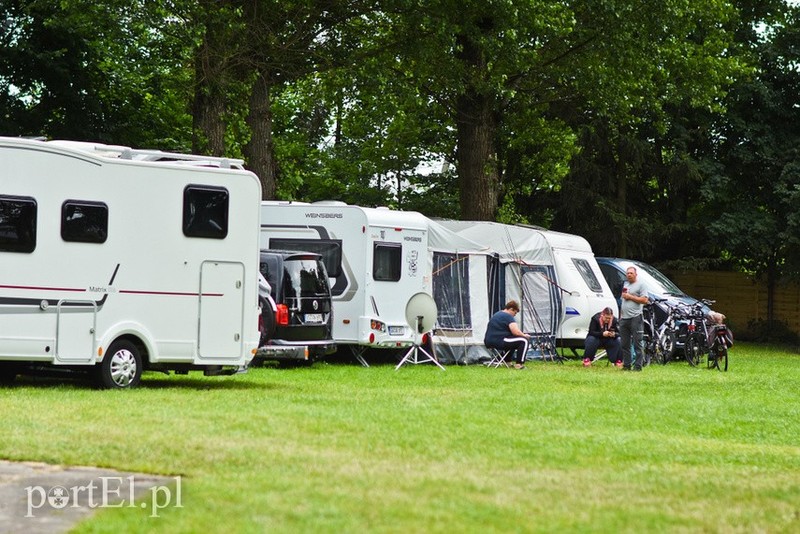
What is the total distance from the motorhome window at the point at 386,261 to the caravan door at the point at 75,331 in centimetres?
811

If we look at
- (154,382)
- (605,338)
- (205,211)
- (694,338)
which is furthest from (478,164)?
(205,211)

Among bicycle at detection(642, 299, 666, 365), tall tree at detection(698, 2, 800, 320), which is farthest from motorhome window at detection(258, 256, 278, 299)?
tall tree at detection(698, 2, 800, 320)

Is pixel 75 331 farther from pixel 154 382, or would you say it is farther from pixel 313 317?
pixel 313 317

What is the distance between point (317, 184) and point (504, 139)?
11.3m

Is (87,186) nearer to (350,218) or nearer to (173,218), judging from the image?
(173,218)

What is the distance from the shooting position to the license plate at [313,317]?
21.1 meters

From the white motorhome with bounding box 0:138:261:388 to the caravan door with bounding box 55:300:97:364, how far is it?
0.04 ft

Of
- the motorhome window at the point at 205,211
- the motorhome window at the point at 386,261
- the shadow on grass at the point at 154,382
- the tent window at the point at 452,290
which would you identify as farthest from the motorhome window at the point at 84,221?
the tent window at the point at 452,290

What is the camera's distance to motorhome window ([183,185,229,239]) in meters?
16.2

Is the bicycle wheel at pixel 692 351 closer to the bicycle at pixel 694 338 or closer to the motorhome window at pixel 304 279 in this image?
the bicycle at pixel 694 338

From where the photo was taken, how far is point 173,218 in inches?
632

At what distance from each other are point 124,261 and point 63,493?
7985 mm

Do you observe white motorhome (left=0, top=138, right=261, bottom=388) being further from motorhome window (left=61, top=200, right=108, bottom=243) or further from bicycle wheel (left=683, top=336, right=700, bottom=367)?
bicycle wheel (left=683, top=336, right=700, bottom=367)

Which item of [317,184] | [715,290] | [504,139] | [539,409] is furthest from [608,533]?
[317,184]
